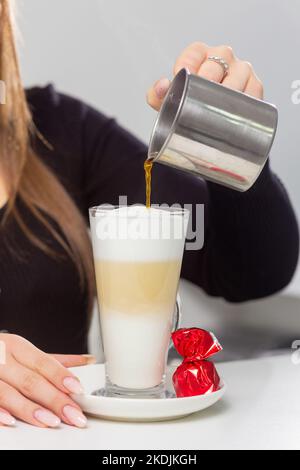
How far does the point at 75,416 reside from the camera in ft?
2.06

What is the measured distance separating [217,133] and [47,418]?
344 mm

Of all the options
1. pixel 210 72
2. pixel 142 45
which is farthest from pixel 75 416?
pixel 142 45

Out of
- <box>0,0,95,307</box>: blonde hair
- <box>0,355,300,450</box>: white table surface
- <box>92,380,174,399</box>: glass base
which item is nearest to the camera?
<box>0,355,300,450</box>: white table surface

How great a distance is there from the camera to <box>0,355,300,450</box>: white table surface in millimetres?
584

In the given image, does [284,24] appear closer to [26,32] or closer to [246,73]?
[26,32]

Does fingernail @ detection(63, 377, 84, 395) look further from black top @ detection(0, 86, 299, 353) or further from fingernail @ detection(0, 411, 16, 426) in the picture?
black top @ detection(0, 86, 299, 353)

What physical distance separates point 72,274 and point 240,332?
62 cm

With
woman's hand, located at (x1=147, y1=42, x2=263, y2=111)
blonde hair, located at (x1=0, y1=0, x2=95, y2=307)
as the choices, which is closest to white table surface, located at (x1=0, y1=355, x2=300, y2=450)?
woman's hand, located at (x1=147, y1=42, x2=263, y2=111)

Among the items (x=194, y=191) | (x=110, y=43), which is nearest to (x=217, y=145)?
(x=194, y=191)

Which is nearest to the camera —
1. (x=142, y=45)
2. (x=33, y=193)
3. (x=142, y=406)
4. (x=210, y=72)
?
(x=142, y=406)

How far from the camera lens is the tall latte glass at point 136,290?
2.22 ft

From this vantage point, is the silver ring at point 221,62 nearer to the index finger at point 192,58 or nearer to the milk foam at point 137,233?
the index finger at point 192,58

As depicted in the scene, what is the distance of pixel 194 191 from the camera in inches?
58.0

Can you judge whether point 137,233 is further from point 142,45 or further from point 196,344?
point 142,45
